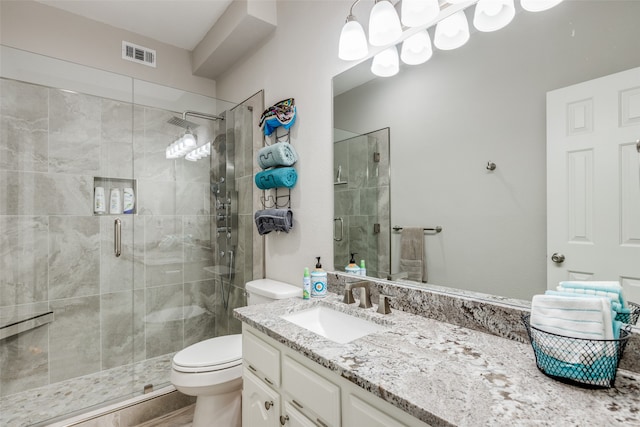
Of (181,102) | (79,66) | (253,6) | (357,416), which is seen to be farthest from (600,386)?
(79,66)

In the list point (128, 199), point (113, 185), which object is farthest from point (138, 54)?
point (128, 199)

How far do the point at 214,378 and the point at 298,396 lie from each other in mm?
808

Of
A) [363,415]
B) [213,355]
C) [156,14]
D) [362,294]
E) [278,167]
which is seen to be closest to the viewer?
[363,415]

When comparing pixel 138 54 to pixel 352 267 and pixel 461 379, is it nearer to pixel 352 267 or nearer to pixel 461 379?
pixel 352 267

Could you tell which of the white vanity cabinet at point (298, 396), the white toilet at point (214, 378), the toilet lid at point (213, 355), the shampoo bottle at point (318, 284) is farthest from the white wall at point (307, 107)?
the white vanity cabinet at point (298, 396)

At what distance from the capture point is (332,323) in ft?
4.56

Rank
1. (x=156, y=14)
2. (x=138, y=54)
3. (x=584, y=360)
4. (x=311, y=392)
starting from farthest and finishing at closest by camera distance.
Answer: (x=138, y=54) → (x=156, y=14) → (x=311, y=392) → (x=584, y=360)

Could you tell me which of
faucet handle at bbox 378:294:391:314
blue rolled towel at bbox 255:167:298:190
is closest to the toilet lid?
faucet handle at bbox 378:294:391:314

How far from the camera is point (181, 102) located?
2398mm

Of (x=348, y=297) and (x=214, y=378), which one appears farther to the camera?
(x=214, y=378)

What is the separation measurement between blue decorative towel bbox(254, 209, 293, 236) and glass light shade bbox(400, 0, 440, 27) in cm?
119

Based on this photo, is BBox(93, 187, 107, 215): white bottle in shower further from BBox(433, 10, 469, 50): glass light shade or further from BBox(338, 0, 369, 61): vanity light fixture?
BBox(433, 10, 469, 50): glass light shade

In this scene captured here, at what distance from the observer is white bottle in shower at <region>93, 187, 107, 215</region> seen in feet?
7.63

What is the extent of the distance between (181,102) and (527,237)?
8.03ft
